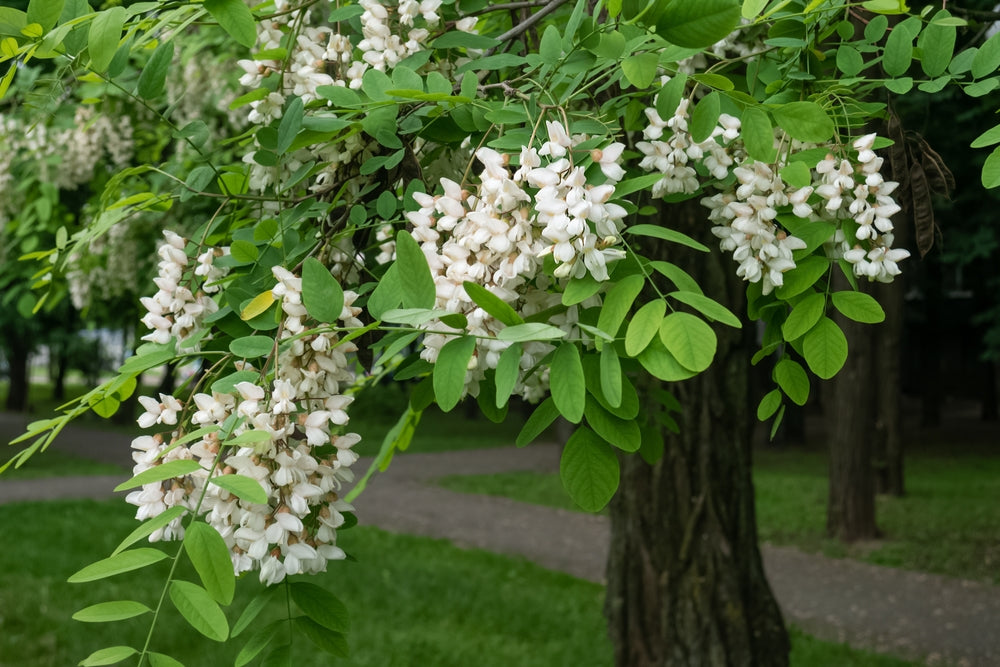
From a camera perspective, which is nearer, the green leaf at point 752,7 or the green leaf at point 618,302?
the green leaf at point 618,302

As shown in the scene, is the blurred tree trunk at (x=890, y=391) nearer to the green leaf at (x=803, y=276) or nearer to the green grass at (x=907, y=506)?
the green grass at (x=907, y=506)

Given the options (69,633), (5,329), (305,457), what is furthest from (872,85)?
(5,329)

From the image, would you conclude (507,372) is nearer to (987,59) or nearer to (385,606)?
→ (987,59)

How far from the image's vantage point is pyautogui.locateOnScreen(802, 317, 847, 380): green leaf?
1.48 m

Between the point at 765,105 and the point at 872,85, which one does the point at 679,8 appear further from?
the point at 872,85

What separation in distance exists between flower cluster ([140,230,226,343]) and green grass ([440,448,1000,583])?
9.96 metres

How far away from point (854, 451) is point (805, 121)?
34.4 ft

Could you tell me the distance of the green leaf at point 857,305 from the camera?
4.92 ft

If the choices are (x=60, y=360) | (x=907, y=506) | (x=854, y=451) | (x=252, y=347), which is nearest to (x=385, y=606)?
(x=854, y=451)

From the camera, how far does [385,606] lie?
787 centimetres

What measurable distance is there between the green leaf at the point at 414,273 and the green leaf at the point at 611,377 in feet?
0.77

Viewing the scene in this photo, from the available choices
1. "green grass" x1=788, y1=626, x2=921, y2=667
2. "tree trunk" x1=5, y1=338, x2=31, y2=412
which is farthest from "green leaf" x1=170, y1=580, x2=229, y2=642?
"tree trunk" x1=5, y1=338, x2=31, y2=412

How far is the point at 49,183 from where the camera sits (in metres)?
4.89

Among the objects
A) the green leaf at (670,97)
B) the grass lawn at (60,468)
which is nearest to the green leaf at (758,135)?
the green leaf at (670,97)
